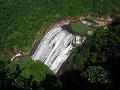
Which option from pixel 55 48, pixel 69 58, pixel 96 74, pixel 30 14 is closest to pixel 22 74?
pixel 69 58

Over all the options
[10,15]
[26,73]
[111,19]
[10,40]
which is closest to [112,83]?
[26,73]

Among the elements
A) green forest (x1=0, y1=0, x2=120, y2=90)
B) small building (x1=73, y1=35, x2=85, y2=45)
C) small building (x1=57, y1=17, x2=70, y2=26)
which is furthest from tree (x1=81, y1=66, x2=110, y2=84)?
small building (x1=57, y1=17, x2=70, y2=26)

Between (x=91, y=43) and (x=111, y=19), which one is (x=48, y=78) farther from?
(x=111, y=19)

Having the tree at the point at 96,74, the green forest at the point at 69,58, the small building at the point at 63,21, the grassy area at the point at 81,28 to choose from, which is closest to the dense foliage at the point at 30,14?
the green forest at the point at 69,58

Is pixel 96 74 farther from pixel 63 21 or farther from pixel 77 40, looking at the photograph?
pixel 63 21

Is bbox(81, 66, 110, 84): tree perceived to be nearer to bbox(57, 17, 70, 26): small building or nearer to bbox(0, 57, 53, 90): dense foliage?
bbox(0, 57, 53, 90): dense foliage

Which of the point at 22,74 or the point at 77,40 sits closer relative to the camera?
the point at 22,74
